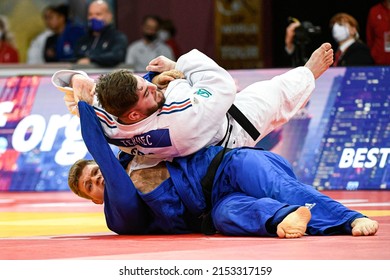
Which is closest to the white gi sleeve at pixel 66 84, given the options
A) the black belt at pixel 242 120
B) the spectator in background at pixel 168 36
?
the black belt at pixel 242 120

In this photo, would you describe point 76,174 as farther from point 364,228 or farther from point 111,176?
point 364,228

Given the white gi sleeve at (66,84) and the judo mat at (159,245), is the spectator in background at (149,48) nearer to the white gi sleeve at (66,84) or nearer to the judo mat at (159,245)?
the judo mat at (159,245)

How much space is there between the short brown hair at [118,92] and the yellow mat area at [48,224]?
1171mm

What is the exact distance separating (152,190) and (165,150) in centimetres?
24

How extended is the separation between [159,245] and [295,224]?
0.72 metres

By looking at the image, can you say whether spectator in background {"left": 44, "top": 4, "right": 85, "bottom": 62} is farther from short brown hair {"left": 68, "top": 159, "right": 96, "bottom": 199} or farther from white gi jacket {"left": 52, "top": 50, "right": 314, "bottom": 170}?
white gi jacket {"left": 52, "top": 50, "right": 314, "bottom": 170}

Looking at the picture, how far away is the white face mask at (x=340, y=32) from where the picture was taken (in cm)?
1099

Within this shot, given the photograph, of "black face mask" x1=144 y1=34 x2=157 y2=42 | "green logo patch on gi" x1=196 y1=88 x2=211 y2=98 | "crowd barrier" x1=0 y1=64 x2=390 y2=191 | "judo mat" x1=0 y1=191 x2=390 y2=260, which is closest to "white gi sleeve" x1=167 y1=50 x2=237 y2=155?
"green logo patch on gi" x1=196 y1=88 x2=211 y2=98

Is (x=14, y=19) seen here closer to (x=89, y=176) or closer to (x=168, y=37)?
(x=168, y=37)

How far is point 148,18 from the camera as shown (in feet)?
47.1

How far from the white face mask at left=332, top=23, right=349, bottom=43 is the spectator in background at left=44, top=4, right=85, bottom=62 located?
12.8 feet

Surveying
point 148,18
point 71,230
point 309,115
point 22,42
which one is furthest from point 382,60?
point 22,42

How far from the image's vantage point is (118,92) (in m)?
5.61

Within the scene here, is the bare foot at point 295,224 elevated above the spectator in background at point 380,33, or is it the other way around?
the bare foot at point 295,224
